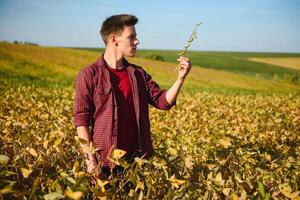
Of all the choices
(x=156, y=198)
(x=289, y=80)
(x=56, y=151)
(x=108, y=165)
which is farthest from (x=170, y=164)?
(x=289, y=80)

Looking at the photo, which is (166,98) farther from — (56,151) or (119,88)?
(56,151)

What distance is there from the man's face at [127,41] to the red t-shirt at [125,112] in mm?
210

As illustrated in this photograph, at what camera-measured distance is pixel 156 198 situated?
2451mm

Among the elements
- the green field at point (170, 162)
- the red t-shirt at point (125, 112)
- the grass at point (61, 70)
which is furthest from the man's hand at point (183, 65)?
the grass at point (61, 70)

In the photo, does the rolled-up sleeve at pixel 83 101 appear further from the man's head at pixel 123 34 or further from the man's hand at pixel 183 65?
the man's hand at pixel 183 65

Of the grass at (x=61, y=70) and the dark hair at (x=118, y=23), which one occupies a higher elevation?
the dark hair at (x=118, y=23)

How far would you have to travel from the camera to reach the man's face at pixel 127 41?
10.8 feet

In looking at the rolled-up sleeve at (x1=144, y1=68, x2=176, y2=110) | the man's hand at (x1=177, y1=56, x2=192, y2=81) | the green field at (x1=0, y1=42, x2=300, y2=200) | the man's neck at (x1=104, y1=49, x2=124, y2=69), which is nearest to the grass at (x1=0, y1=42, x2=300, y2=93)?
the green field at (x1=0, y1=42, x2=300, y2=200)

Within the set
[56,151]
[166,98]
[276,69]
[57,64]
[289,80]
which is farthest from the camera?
[276,69]

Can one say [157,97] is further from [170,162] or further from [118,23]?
[170,162]

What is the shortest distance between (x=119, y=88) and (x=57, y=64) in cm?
3059

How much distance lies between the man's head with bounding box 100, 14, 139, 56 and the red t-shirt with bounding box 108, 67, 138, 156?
0.22 meters

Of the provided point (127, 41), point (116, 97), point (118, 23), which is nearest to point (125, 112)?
point (116, 97)

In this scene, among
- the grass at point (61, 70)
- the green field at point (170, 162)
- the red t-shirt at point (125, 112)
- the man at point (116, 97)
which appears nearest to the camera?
the green field at point (170, 162)
